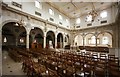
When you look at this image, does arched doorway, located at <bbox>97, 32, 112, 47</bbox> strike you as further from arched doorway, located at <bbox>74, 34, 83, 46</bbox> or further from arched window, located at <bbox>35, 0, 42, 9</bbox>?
arched window, located at <bbox>35, 0, 42, 9</bbox>

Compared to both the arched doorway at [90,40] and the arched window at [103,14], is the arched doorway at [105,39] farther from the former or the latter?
the arched window at [103,14]

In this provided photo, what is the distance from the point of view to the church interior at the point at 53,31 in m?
6.93

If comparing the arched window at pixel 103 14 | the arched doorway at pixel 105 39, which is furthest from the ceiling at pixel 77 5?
the arched doorway at pixel 105 39

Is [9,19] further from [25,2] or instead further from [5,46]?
[5,46]

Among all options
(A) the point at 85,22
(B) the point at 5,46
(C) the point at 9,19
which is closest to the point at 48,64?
(C) the point at 9,19

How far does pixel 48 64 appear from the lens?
4.96 meters

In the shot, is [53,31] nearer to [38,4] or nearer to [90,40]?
[38,4]

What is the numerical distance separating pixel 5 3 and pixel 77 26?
719 inches

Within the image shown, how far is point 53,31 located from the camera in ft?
63.9

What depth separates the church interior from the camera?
22.7 feet

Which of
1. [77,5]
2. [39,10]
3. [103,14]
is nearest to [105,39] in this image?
[103,14]

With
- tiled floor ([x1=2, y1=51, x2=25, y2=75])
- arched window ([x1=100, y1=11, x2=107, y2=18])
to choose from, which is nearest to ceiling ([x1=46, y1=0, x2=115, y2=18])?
arched window ([x1=100, y1=11, x2=107, y2=18])

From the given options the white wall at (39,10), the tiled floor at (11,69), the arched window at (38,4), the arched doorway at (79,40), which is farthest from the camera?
the arched doorway at (79,40)

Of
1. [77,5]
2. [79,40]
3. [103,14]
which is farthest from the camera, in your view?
[79,40]
